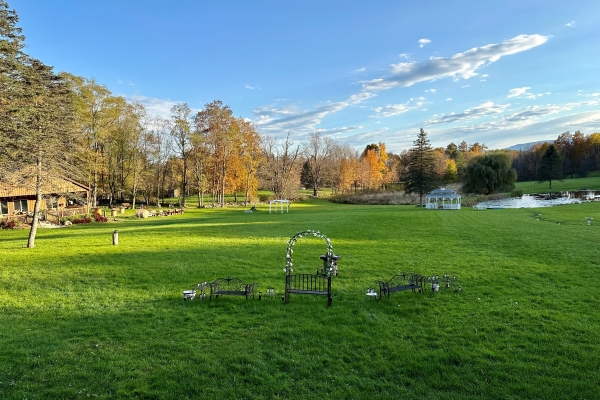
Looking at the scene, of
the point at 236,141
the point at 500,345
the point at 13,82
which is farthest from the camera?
the point at 236,141

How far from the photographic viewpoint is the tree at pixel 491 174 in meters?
53.5

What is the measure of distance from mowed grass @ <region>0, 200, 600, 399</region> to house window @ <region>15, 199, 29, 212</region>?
931 inches

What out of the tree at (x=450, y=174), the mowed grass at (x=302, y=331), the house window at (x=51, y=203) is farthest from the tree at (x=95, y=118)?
the tree at (x=450, y=174)

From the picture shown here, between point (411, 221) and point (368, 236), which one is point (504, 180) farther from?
point (368, 236)

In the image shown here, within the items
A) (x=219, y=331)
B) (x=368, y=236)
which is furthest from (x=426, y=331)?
(x=368, y=236)

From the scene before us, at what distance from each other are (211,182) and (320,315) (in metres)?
47.7

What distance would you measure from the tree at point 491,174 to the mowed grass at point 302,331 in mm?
43195

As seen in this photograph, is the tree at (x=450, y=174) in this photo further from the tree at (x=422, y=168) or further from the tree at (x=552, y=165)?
the tree at (x=422, y=168)

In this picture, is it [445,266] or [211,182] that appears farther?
[211,182]

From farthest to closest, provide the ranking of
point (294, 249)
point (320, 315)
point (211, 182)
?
1. point (211, 182)
2. point (294, 249)
3. point (320, 315)

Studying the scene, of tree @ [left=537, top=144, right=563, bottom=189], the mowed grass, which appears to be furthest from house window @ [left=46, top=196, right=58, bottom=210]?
tree @ [left=537, top=144, right=563, bottom=189]

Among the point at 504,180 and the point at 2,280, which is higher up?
the point at 504,180

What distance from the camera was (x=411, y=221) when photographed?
89.4 feet

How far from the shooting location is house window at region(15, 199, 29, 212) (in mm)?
32619
